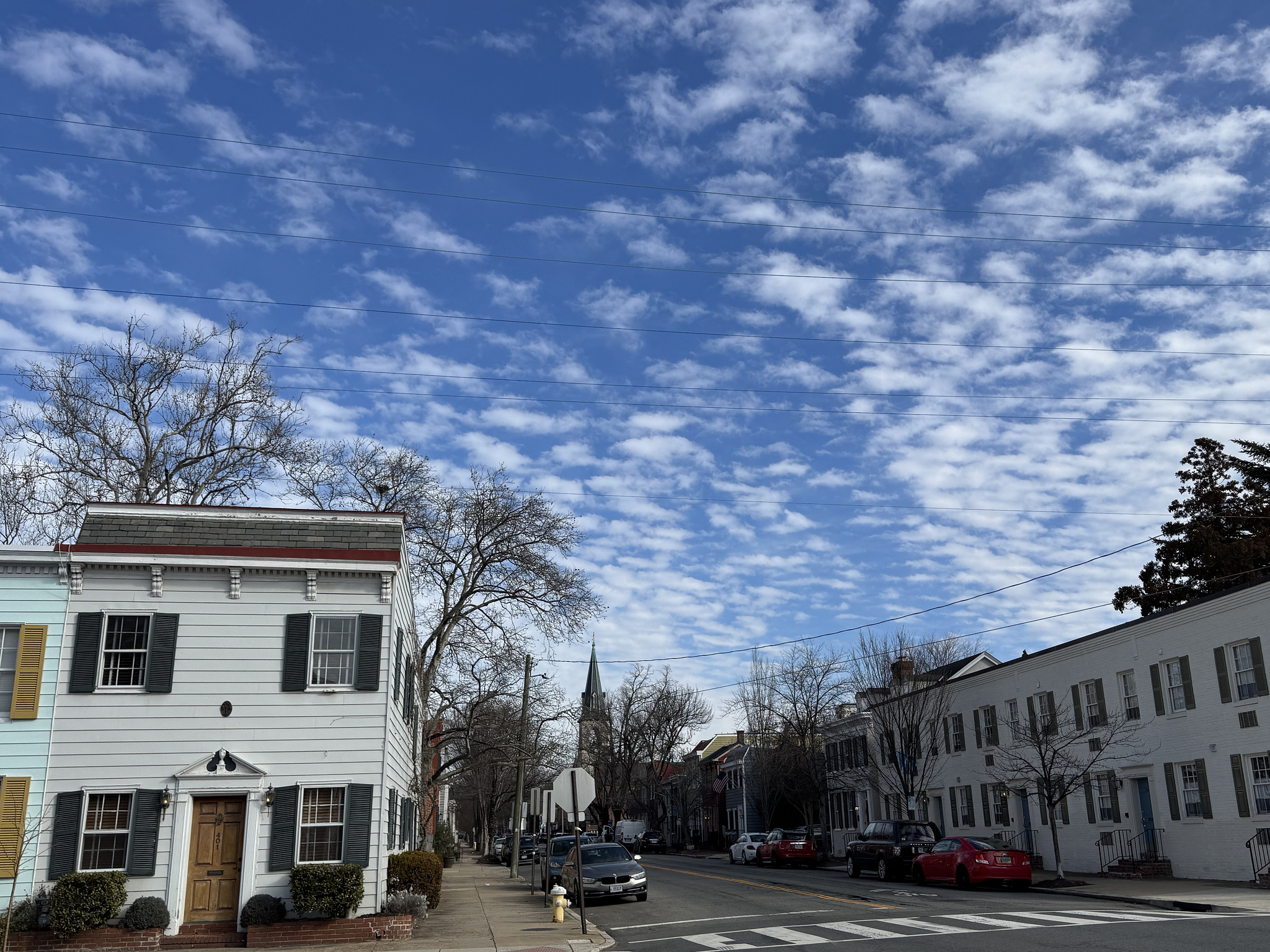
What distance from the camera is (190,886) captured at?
18.2 meters

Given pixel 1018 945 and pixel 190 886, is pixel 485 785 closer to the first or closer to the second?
pixel 190 886

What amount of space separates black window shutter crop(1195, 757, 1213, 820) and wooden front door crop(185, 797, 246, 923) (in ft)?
78.9

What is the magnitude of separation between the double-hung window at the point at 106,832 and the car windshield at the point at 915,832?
2301 cm

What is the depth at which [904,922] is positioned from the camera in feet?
60.7

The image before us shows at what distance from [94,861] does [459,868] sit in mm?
34675

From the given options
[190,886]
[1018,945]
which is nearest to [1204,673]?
[1018,945]

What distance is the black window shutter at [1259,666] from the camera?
84.7 feet

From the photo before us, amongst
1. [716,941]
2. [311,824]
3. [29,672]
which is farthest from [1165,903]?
[29,672]

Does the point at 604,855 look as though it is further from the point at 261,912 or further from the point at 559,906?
the point at 261,912

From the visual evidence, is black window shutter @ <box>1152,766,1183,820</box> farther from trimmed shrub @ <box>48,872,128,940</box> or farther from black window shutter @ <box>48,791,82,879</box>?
black window shutter @ <box>48,791,82,879</box>

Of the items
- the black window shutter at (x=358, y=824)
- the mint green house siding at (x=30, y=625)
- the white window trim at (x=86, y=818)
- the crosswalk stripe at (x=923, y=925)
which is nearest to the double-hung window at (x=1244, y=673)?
the crosswalk stripe at (x=923, y=925)

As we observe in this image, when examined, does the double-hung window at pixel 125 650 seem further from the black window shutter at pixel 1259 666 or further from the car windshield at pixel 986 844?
the black window shutter at pixel 1259 666

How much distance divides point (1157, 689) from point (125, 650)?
27.1 meters

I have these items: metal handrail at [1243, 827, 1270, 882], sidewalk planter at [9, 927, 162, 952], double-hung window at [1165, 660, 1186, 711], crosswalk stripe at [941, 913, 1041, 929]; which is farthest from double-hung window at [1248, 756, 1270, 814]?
sidewalk planter at [9, 927, 162, 952]
